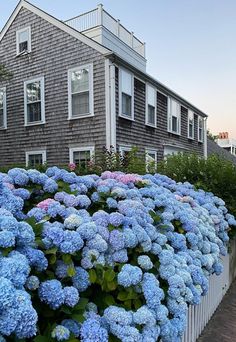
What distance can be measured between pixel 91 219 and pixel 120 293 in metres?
0.50

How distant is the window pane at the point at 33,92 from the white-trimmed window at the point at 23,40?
1.41m

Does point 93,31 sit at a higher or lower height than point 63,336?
higher


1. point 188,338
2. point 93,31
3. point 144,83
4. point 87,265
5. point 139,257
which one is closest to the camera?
point 87,265

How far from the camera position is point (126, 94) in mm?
11711

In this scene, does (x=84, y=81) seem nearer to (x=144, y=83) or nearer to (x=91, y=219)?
(x=144, y=83)

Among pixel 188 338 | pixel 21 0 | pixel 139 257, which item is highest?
pixel 21 0

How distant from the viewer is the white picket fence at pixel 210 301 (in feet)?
10.3

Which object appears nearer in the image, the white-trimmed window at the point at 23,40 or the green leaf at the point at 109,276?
the green leaf at the point at 109,276

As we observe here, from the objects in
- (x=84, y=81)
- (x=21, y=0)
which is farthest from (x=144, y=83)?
(x=21, y=0)

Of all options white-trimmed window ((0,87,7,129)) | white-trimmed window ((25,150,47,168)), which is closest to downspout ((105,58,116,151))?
white-trimmed window ((25,150,47,168))

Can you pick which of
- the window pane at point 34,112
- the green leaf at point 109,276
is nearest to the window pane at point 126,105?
the window pane at point 34,112

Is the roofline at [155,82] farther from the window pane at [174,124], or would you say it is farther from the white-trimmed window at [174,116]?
the window pane at [174,124]

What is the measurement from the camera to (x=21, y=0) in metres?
13.5

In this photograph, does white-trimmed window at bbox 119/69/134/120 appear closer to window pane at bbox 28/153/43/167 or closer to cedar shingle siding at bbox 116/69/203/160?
cedar shingle siding at bbox 116/69/203/160
